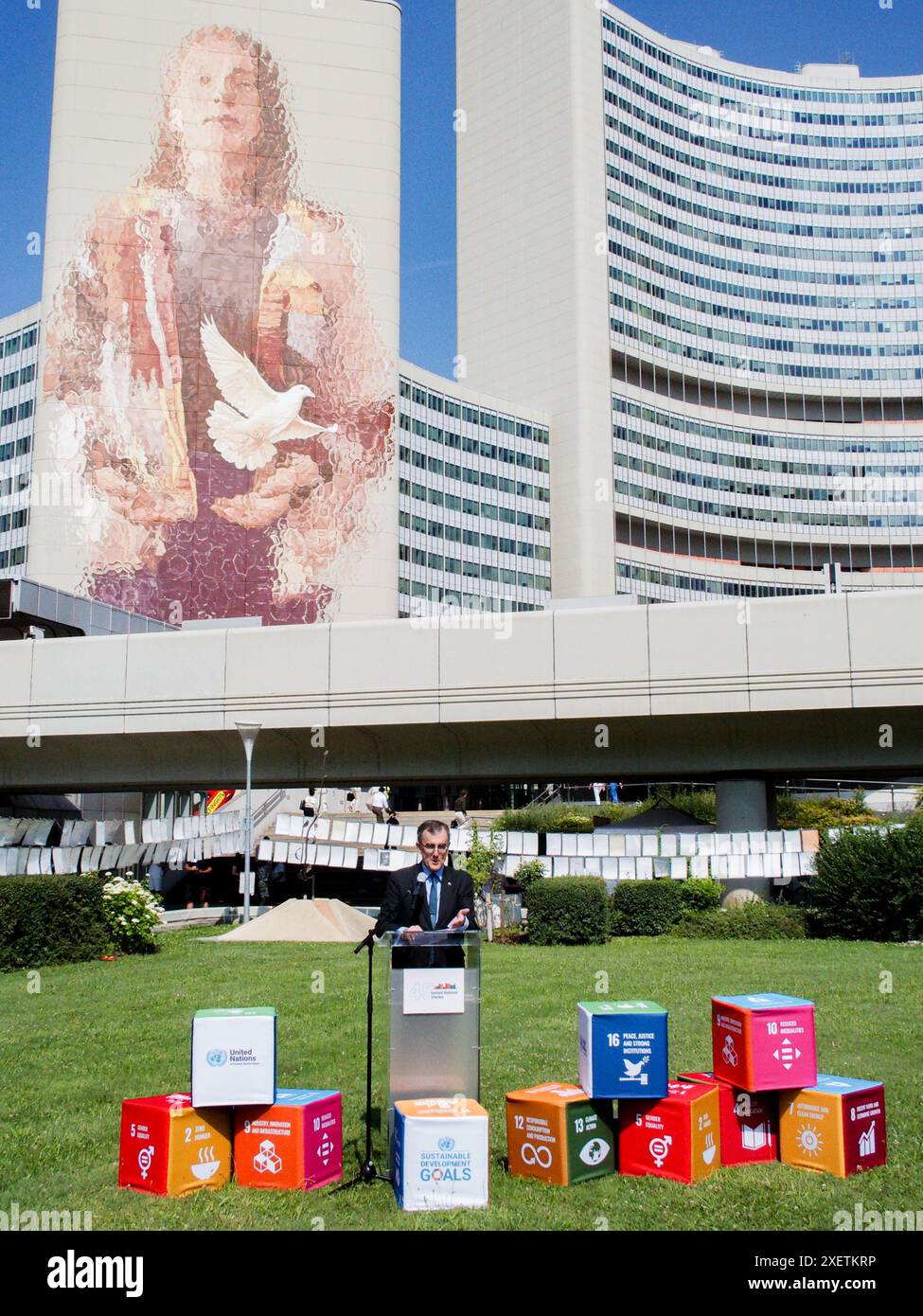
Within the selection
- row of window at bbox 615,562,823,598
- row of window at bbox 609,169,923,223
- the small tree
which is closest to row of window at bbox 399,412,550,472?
row of window at bbox 615,562,823,598

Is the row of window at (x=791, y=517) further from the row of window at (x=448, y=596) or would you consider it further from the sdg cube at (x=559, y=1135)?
the sdg cube at (x=559, y=1135)

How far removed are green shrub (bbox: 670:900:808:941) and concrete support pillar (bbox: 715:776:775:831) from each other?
4841 millimetres

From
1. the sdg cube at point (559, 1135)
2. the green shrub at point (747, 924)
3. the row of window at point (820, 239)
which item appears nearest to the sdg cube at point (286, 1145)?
the sdg cube at point (559, 1135)

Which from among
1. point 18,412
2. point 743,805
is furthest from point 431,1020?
point 18,412

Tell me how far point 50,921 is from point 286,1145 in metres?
14.0

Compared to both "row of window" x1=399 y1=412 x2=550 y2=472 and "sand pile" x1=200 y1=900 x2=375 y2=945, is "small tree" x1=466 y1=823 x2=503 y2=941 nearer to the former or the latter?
"sand pile" x1=200 y1=900 x2=375 y2=945

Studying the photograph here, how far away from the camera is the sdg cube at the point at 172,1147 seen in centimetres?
692

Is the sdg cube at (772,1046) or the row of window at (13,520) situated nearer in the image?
the sdg cube at (772,1046)

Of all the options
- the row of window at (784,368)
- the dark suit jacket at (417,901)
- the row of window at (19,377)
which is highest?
the row of window at (784,368)

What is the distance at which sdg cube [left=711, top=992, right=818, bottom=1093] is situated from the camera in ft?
24.1

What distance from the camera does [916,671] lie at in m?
27.2

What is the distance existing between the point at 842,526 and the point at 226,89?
58.9 metres

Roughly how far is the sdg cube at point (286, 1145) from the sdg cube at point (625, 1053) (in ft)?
5.32
